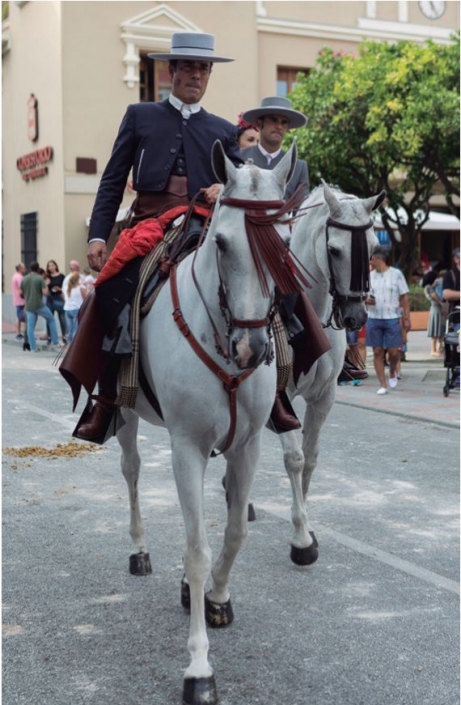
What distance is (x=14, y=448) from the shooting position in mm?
8633

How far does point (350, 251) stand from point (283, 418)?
1.12 meters

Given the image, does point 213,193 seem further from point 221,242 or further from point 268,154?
point 268,154

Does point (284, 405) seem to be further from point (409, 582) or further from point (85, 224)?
point (85, 224)

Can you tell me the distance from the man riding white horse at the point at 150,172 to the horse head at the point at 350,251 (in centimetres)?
74

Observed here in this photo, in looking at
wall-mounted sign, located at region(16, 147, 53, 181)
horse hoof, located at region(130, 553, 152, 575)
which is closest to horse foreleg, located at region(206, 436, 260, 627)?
horse hoof, located at region(130, 553, 152, 575)

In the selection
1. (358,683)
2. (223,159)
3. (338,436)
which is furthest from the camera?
(338,436)

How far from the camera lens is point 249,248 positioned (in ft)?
10.8

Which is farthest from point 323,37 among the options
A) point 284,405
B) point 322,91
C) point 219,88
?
point 284,405

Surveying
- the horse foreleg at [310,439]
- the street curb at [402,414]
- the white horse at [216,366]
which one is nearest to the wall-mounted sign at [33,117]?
the street curb at [402,414]

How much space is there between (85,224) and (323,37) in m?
9.87

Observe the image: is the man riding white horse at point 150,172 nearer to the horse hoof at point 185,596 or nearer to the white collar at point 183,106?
the white collar at point 183,106

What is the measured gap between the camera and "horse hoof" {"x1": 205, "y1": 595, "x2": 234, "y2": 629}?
4316 millimetres

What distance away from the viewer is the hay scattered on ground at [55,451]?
8325mm

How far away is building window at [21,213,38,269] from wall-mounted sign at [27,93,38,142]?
2.51 m
